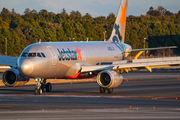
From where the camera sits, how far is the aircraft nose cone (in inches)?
1106

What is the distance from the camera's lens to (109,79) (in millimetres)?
30781

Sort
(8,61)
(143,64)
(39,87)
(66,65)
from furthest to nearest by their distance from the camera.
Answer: (8,61) → (66,65) → (143,64) → (39,87)

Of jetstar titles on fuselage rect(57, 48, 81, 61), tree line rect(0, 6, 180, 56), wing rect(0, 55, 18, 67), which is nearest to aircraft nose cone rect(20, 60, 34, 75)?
jetstar titles on fuselage rect(57, 48, 81, 61)

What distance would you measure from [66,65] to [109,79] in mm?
3989

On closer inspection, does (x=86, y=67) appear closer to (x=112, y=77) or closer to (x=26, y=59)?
(x=112, y=77)

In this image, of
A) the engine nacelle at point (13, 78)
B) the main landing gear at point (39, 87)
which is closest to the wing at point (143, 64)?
the main landing gear at point (39, 87)

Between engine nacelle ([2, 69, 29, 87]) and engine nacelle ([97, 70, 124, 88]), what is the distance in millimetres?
6834

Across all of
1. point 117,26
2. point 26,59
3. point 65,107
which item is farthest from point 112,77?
point 117,26

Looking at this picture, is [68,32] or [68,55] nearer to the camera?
[68,55]

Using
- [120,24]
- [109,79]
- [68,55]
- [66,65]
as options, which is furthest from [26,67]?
[120,24]

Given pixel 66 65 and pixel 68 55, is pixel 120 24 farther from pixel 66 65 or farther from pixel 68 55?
pixel 66 65

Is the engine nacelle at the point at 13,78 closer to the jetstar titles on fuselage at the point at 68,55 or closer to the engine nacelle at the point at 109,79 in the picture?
the jetstar titles on fuselage at the point at 68,55

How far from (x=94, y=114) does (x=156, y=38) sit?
137 meters

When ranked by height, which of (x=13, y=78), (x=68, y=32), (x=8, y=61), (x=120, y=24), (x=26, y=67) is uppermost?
(x=68, y=32)
